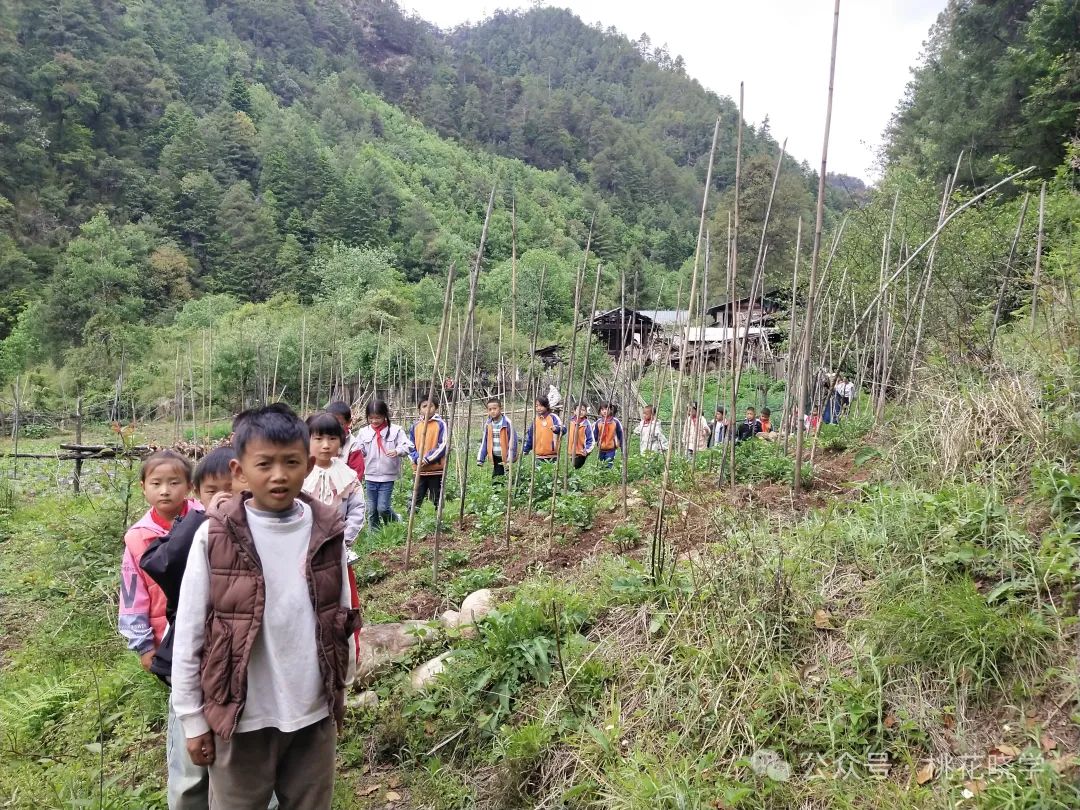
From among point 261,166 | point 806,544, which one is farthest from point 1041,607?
point 261,166

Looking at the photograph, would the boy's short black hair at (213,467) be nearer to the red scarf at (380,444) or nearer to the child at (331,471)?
the child at (331,471)

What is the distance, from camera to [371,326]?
25547 millimetres

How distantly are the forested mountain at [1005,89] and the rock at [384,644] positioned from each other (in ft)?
41.6

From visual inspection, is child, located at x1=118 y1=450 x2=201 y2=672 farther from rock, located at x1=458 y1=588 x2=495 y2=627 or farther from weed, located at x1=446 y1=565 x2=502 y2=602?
weed, located at x1=446 y1=565 x2=502 y2=602

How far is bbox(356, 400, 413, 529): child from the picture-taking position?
5.26 meters

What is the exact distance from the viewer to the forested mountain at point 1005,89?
11562 millimetres

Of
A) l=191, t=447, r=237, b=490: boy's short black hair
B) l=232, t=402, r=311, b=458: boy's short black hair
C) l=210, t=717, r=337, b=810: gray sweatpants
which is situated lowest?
l=210, t=717, r=337, b=810: gray sweatpants

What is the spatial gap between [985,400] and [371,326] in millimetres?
24253

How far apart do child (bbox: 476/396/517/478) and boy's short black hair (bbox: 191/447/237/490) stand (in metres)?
4.21

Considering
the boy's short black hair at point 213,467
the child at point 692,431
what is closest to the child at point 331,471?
the boy's short black hair at point 213,467

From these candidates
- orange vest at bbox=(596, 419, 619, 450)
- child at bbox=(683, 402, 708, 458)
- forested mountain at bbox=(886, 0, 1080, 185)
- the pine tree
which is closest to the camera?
child at bbox=(683, 402, 708, 458)

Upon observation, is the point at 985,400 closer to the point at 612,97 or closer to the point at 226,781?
the point at 226,781

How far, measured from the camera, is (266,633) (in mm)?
1622

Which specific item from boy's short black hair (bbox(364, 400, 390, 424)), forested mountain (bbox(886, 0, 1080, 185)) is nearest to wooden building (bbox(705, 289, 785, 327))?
boy's short black hair (bbox(364, 400, 390, 424))
